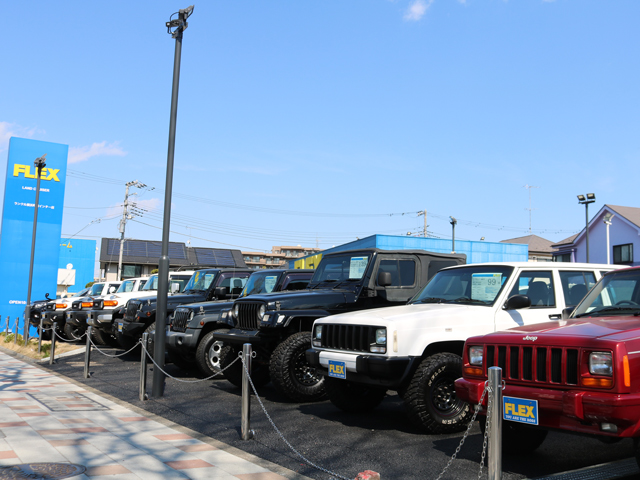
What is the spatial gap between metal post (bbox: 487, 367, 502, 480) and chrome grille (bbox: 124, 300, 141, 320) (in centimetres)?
1079

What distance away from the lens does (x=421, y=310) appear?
6.37 m

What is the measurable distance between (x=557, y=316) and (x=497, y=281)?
738mm

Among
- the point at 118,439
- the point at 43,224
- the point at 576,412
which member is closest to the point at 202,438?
the point at 118,439

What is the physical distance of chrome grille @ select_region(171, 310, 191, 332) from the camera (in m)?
10.6

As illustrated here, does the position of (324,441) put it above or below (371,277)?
below

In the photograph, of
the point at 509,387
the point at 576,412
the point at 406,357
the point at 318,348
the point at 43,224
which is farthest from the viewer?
the point at 43,224

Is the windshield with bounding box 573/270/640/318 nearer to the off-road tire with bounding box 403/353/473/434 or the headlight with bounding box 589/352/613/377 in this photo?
the headlight with bounding box 589/352/613/377

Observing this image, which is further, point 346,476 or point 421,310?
point 421,310

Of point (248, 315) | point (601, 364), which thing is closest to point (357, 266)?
point (248, 315)

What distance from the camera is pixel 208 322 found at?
10.1m

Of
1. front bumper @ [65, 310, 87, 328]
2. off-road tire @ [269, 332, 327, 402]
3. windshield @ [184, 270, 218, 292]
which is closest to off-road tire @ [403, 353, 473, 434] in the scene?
off-road tire @ [269, 332, 327, 402]

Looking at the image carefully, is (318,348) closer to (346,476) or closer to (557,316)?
(346,476)

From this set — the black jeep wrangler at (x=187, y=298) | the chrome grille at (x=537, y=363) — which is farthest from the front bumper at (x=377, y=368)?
the black jeep wrangler at (x=187, y=298)

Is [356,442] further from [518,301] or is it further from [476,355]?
[518,301]
